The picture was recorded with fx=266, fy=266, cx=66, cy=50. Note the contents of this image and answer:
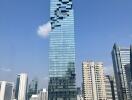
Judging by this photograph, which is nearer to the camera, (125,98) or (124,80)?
(125,98)

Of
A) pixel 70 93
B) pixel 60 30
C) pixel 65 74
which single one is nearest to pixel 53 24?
pixel 60 30

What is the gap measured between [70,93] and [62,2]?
67542 millimetres

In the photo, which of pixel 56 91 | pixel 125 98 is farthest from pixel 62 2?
pixel 125 98

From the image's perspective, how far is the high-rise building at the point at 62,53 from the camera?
6570 inches

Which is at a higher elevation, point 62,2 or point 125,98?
point 62,2

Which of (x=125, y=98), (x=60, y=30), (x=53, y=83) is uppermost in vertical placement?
(x=60, y=30)

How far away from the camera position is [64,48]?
178 meters

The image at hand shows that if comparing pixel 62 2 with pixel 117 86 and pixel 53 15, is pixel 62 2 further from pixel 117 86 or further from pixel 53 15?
pixel 117 86

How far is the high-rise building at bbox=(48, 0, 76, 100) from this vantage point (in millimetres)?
166875

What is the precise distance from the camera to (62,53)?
177 m

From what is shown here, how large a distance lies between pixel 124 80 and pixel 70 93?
145ft

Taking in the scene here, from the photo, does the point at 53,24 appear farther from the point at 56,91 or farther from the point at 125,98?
the point at 125,98

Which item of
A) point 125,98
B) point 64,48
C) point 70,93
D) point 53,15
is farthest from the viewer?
point 53,15

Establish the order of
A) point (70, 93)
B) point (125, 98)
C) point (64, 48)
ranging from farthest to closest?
point (64, 48)
point (70, 93)
point (125, 98)
